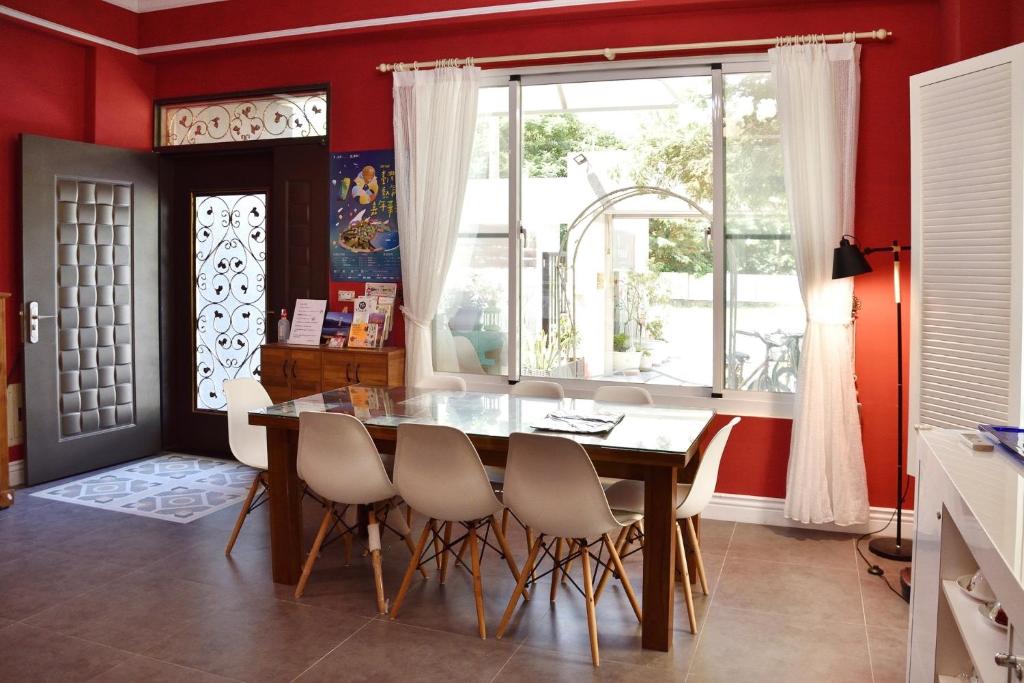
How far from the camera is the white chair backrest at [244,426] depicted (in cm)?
441

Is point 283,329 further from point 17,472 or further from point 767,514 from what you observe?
point 767,514

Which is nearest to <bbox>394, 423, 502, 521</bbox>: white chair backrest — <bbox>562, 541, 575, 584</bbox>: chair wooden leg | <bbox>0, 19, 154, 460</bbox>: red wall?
<bbox>562, 541, 575, 584</bbox>: chair wooden leg

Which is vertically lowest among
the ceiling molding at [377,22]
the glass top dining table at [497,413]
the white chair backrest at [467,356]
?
the glass top dining table at [497,413]

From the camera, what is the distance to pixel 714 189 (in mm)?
5039

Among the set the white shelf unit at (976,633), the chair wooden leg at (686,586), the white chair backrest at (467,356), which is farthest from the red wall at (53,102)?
the white shelf unit at (976,633)

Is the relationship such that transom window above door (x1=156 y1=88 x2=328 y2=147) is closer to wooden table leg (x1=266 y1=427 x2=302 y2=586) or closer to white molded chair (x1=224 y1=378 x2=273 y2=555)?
white molded chair (x1=224 y1=378 x2=273 y2=555)

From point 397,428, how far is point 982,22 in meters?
3.41

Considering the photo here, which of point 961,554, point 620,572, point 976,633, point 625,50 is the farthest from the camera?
point 625,50

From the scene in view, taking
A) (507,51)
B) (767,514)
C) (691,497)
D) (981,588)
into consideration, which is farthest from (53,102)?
(981,588)

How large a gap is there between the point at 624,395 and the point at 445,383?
1.06 m

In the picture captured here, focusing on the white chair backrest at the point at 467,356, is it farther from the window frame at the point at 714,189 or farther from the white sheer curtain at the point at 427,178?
the window frame at the point at 714,189

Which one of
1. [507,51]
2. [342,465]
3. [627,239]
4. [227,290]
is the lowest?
[342,465]

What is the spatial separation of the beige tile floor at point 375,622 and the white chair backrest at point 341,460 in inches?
19.5

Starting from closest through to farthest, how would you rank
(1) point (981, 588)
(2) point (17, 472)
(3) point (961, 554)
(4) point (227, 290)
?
(1) point (981, 588) < (3) point (961, 554) < (2) point (17, 472) < (4) point (227, 290)
